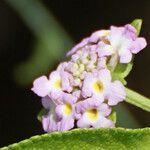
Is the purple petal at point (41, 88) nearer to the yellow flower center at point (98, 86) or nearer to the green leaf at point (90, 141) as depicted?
the yellow flower center at point (98, 86)

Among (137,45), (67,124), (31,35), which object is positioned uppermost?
(31,35)

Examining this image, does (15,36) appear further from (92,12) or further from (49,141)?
(49,141)

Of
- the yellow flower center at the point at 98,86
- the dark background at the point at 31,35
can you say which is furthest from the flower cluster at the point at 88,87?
the dark background at the point at 31,35

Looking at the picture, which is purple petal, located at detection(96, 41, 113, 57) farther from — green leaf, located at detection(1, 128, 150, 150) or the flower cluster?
green leaf, located at detection(1, 128, 150, 150)

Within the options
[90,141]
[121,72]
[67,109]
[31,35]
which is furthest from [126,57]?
[31,35]

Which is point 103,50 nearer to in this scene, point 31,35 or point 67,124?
point 67,124

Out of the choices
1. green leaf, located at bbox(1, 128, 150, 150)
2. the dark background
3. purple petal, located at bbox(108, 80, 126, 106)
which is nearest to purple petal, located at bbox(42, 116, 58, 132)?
purple petal, located at bbox(108, 80, 126, 106)
